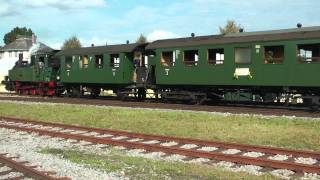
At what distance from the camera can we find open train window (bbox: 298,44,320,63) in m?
17.9

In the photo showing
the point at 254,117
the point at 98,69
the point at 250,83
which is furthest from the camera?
the point at 98,69


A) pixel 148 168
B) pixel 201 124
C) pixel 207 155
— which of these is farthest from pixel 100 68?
pixel 148 168

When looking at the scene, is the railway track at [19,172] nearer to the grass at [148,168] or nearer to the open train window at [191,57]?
the grass at [148,168]

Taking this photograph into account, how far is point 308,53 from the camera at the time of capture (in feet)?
59.9

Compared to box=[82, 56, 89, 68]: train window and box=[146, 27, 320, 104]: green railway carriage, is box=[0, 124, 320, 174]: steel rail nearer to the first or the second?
box=[146, 27, 320, 104]: green railway carriage

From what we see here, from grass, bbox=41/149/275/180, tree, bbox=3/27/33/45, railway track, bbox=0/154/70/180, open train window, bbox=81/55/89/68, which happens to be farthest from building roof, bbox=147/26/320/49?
tree, bbox=3/27/33/45

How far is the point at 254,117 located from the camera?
16422 mm

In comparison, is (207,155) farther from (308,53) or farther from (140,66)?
(140,66)

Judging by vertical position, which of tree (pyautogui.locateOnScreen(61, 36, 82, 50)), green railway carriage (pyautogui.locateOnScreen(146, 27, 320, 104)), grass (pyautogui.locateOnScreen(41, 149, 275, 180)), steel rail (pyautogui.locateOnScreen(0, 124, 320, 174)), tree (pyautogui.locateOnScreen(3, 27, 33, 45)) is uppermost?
tree (pyautogui.locateOnScreen(3, 27, 33, 45))

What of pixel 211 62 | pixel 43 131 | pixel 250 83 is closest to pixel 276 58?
pixel 250 83

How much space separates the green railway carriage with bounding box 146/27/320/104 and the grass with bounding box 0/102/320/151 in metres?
3.16

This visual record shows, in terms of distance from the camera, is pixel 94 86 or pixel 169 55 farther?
pixel 94 86

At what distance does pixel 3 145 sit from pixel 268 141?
6796mm

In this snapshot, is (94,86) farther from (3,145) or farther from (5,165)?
(5,165)
